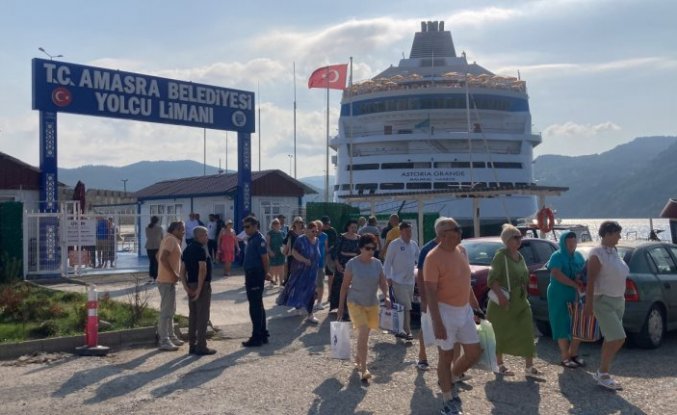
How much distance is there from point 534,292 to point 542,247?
6.26 feet

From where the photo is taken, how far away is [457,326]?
19.1 ft

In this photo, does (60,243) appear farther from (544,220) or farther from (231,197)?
(544,220)

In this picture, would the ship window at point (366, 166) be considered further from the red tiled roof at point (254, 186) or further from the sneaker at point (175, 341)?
the sneaker at point (175, 341)

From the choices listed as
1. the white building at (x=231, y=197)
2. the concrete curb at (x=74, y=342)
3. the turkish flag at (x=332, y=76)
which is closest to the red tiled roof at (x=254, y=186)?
the white building at (x=231, y=197)

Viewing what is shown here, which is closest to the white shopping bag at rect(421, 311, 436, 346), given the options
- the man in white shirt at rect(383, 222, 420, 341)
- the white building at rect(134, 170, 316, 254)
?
the man in white shirt at rect(383, 222, 420, 341)

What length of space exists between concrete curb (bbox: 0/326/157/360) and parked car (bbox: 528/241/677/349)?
516 cm

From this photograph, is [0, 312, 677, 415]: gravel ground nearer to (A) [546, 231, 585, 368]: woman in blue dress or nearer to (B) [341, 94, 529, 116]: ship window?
(A) [546, 231, 585, 368]: woman in blue dress

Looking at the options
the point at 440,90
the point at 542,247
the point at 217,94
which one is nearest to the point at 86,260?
the point at 217,94

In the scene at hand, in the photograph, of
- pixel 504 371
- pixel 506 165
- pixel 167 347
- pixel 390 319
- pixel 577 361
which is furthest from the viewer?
pixel 506 165

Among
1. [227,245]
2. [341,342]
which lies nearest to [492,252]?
[341,342]

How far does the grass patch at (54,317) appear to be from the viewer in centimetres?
897

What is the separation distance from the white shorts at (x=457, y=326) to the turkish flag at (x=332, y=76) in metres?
30.3

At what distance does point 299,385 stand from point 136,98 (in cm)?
1406

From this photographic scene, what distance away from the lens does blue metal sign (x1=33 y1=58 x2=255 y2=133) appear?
1761 centimetres
